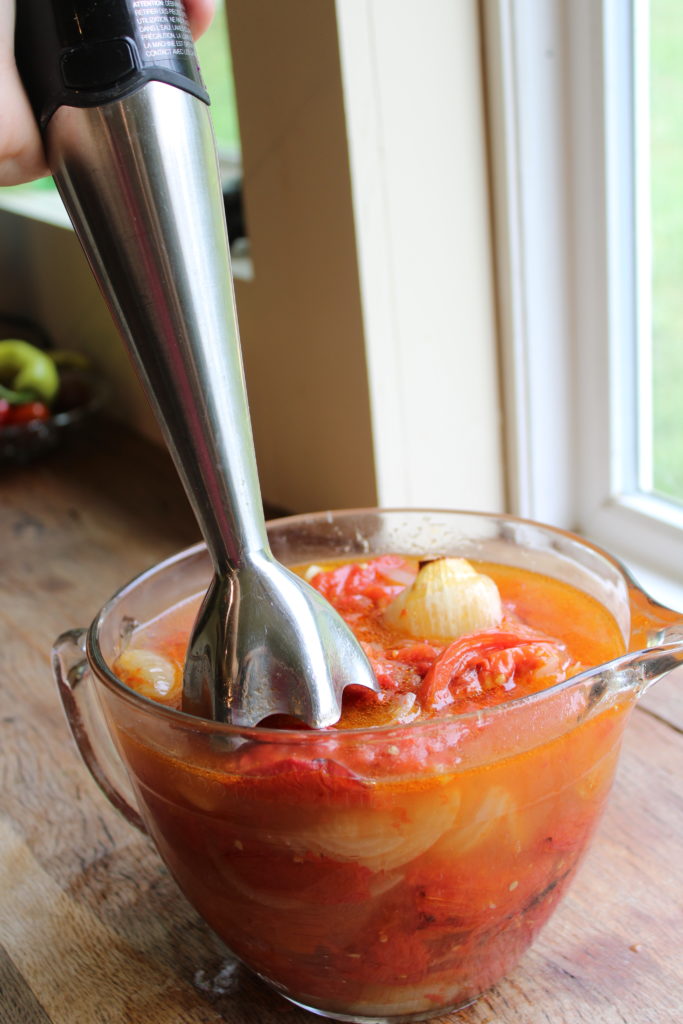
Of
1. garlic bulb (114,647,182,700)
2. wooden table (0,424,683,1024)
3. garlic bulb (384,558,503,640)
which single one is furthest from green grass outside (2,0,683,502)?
garlic bulb (114,647,182,700)

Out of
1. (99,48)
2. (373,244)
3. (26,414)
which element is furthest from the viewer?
(26,414)

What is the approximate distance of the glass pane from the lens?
937 mm

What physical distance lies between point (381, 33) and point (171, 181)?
556 mm

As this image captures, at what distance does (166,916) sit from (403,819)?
26 cm

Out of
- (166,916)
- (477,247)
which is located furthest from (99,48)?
(477,247)

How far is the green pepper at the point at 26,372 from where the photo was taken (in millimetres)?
1489

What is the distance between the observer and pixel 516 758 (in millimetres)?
476

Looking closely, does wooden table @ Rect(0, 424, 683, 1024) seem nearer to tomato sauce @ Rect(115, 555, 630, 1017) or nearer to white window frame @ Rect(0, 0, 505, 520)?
tomato sauce @ Rect(115, 555, 630, 1017)

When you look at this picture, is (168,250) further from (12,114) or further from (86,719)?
(86,719)

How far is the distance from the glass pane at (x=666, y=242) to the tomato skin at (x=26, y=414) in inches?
31.2

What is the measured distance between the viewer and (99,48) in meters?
0.43

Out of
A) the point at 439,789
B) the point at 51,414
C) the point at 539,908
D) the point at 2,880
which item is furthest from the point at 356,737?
the point at 51,414

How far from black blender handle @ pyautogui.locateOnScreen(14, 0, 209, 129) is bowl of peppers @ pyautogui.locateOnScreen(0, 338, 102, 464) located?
102 cm

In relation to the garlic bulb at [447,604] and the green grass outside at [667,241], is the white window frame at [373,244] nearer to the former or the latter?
the green grass outside at [667,241]
